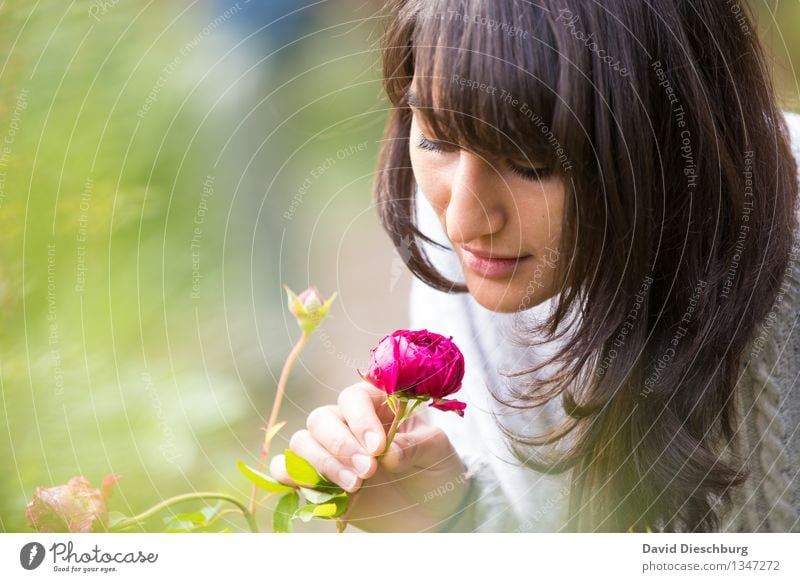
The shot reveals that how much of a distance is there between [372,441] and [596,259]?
0.54ft

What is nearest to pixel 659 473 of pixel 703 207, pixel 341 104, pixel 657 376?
pixel 657 376

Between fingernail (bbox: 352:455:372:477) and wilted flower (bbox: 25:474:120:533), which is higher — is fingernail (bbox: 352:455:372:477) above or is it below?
below

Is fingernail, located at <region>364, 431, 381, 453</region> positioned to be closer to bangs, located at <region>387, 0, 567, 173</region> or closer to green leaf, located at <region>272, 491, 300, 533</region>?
green leaf, located at <region>272, 491, 300, 533</region>

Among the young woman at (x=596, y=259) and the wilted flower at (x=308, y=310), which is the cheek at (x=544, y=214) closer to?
the young woman at (x=596, y=259)

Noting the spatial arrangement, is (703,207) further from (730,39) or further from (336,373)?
(336,373)

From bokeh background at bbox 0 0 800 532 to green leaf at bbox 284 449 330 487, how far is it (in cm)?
7

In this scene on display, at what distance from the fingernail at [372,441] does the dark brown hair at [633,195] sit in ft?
0.44

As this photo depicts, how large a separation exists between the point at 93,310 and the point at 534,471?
32 centimetres

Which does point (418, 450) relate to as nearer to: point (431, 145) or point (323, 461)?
point (323, 461)

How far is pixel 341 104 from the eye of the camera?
52 centimetres

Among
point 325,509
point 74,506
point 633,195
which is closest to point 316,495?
point 325,509

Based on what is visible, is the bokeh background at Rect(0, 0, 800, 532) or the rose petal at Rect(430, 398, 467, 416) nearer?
the rose petal at Rect(430, 398, 467, 416)

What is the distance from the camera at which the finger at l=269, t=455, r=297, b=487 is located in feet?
1.40

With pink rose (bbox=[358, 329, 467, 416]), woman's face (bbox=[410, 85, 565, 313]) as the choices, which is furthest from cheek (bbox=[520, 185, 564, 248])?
pink rose (bbox=[358, 329, 467, 416])
